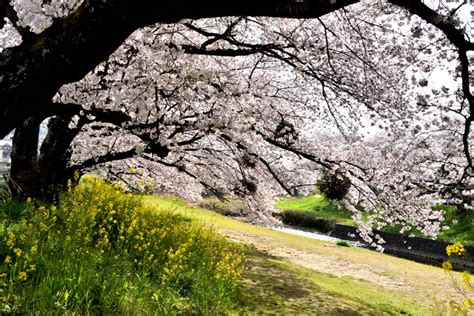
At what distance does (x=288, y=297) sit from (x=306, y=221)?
33.6m

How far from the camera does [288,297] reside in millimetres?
7367

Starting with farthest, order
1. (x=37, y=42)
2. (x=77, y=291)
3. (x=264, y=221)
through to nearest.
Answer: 1. (x=264, y=221)
2. (x=77, y=291)
3. (x=37, y=42)

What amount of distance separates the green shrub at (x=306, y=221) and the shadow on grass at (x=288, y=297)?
28.2 m

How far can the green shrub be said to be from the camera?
122ft

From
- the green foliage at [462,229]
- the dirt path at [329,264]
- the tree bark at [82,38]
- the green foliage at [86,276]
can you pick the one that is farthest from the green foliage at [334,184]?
the green foliage at [462,229]

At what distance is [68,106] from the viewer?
5754 mm

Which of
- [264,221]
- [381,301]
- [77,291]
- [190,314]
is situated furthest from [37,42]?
[264,221]

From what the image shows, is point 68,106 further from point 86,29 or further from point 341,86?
point 341,86

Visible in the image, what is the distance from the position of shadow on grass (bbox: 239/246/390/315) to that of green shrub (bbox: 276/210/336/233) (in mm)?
28164

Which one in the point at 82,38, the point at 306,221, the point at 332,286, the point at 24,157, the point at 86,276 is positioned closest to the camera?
the point at 82,38

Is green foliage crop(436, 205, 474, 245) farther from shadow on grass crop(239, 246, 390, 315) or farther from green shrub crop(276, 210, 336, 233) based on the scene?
shadow on grass crop(239, 246, 390, 315)

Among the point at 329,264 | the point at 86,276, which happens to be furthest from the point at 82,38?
the point at 329,264

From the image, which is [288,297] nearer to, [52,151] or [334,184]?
[334,184]

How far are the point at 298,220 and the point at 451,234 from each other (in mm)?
14992
